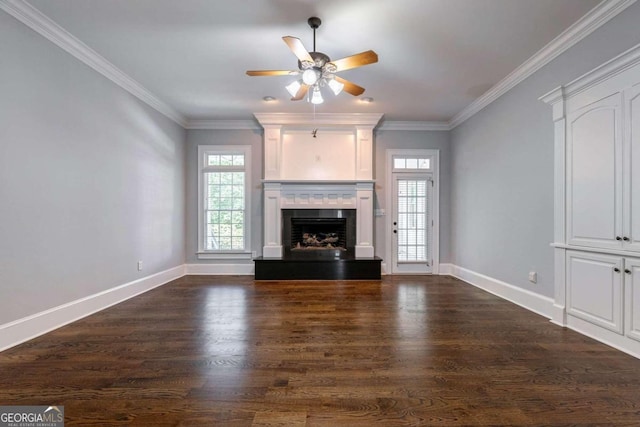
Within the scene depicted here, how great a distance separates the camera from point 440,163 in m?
5.59

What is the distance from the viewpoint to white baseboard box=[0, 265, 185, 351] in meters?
2.44

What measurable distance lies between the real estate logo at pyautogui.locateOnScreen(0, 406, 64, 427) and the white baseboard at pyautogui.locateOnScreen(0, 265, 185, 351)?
1098mm

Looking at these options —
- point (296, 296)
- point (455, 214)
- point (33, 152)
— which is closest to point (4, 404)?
point (33, 152)

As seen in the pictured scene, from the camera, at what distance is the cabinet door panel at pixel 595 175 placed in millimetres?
2422

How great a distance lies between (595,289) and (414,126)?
3.85 m

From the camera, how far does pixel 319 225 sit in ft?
18.4

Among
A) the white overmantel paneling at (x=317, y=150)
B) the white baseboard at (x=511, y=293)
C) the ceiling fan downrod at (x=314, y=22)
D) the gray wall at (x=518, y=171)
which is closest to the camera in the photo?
the ceiling fan downrod at (x=314, y=22)

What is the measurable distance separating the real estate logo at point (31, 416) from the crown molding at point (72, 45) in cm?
302

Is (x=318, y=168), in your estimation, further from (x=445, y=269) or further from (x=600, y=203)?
(x=600, y=203)

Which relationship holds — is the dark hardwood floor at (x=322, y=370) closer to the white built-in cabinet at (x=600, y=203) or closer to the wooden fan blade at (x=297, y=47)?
the white built-in cabinet at (x=600, y=203)

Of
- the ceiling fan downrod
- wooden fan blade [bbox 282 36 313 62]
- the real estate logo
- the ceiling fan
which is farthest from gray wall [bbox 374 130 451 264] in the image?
the real estate logo

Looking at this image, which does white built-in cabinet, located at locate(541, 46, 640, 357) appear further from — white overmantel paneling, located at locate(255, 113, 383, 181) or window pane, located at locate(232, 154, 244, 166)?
window pane, located at locate(232, 154, 244, 166)

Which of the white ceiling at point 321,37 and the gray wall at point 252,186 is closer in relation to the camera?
the white ceiling at point 321,37

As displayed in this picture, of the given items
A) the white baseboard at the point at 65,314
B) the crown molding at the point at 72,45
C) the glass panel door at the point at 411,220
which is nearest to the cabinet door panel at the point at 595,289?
the glass panel door at the point at 411,220
